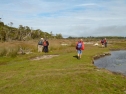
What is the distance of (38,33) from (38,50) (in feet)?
306

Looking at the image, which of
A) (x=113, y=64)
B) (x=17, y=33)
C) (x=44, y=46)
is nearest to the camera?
(x=113, y=64)

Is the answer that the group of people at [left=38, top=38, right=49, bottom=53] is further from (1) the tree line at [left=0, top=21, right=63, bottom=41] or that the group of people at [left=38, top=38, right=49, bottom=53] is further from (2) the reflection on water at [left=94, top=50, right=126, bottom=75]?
(1) the tree line at [left=0, top=21, right=63, bottom=41]

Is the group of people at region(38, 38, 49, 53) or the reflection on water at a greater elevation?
the group of people at region(38, 38, 49, 53)

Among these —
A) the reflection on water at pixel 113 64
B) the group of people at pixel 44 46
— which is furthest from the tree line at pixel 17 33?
the reflection on water at pixel 113 64

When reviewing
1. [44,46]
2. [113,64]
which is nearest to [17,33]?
[44,46]

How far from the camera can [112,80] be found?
14.8 meters

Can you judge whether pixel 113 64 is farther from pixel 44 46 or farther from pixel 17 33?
pixel 17 33

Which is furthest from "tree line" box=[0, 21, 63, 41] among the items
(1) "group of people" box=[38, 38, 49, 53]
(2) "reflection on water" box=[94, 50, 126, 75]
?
(2) "reflection on water" box=[94, 50, 126, 75]

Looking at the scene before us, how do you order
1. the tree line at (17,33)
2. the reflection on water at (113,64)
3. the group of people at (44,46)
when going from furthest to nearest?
the tree line at (17,33) < the group of people at (44,46) < the reflection on water at (113,64)

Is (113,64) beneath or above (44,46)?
beneath

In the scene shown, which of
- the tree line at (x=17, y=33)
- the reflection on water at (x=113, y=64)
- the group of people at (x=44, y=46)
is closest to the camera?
the reflection on water at (x=113, y=64)

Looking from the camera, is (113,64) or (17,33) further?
(17,33)

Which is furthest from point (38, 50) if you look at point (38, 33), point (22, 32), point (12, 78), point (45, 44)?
point (38, 33)

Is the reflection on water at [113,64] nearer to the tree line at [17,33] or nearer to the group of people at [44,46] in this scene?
the group of people at [44,46]
